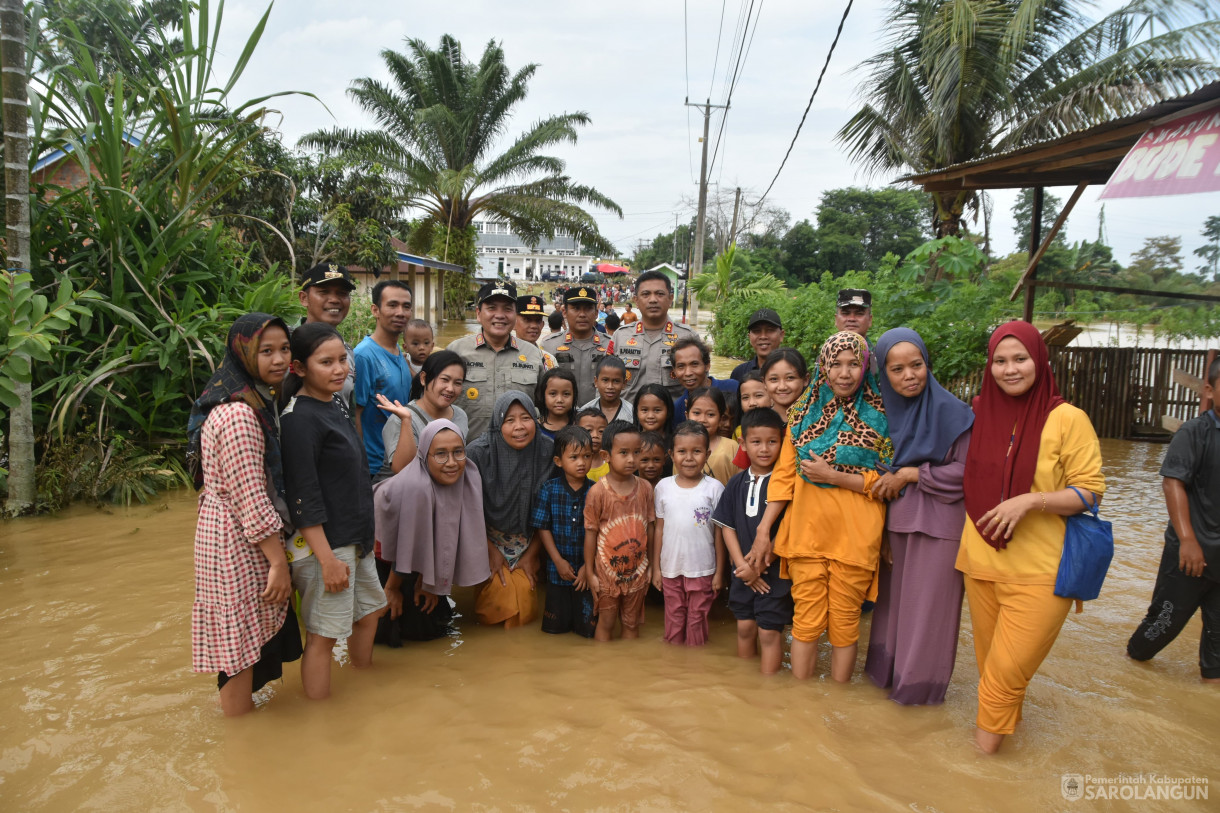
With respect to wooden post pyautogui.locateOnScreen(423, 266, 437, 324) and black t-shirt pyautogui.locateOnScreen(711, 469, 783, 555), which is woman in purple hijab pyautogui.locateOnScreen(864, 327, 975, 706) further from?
wooden post pyautogui.locateOnScreen(423, 266, 437, 324)

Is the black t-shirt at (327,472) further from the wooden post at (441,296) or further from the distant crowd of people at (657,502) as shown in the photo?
the wooden post at (441,296)

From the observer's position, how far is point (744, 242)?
2250 inches

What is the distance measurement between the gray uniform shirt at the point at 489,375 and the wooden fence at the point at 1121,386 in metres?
6.87

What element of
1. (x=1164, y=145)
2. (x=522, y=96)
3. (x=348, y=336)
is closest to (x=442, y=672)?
(x=1164, y=145)

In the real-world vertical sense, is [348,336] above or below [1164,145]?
below

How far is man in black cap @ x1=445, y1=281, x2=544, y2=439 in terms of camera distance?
14.9ft

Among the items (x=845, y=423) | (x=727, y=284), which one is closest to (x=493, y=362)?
(x=845, y=423)

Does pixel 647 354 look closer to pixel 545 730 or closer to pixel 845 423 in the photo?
pixel 845 423

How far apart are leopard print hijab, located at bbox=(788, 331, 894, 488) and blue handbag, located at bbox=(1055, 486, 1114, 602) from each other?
78cm

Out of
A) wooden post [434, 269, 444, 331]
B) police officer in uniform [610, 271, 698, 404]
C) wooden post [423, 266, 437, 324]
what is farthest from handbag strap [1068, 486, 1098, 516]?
wooden post [434, 269, 444, 331]

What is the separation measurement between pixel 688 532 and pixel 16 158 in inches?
208

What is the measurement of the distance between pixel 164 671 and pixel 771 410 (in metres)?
3.18

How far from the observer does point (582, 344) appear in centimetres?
530

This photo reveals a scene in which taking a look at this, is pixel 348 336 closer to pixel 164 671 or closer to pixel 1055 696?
pixel 164 671
